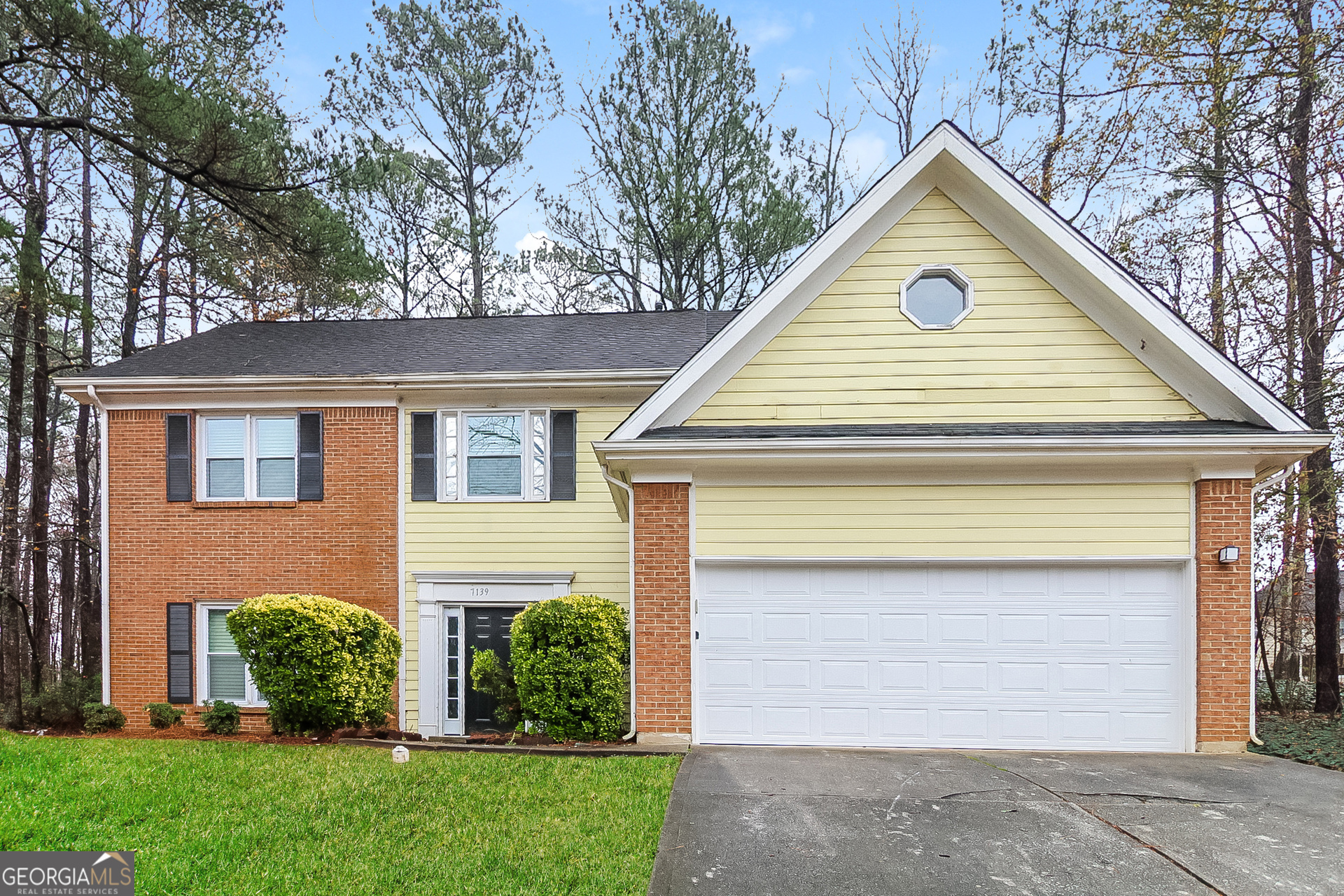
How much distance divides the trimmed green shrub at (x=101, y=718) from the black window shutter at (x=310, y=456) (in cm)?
403

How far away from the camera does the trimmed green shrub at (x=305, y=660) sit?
24.6 feet

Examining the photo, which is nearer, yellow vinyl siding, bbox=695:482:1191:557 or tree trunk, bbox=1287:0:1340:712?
yellow vinyl siding, bbox=695:482:1191:557

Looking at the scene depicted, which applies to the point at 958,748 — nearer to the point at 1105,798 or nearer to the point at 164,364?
the point at 1105,798

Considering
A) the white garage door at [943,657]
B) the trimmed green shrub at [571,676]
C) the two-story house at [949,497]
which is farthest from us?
the trimmed green shrub at [571,676]

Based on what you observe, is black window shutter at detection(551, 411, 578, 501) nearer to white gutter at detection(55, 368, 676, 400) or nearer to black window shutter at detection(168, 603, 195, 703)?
white gutter at detection(55, 368, 676, 400)

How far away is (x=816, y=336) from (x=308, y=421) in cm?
776

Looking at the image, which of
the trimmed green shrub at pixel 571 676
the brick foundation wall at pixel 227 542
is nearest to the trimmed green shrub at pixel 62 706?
the brick foundation wall at pixel 227 542

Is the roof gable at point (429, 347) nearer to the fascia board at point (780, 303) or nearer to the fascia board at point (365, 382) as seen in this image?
the fascia board at point (365, 382)

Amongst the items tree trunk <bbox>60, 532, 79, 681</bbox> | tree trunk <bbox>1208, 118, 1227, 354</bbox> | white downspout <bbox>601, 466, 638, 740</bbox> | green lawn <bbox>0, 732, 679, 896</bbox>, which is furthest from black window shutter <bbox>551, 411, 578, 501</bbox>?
tree trunk <bbox>60, 532, 79, 681</bbox>

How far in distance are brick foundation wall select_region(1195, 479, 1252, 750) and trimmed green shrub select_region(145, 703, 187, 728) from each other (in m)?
12.4

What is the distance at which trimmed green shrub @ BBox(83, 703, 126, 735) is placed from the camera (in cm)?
989

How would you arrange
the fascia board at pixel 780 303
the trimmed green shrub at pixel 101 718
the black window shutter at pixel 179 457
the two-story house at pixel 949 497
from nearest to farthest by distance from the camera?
the two-story house at pixel 949 497 < the fascia board at pixel 780 303 < the trimmed green shrub at pixel 101 718 < the black window shutter at pixel 179 457

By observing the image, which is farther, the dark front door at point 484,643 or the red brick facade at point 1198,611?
the dark front door at point 484,643

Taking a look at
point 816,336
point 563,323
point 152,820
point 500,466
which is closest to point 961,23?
point 563,323
